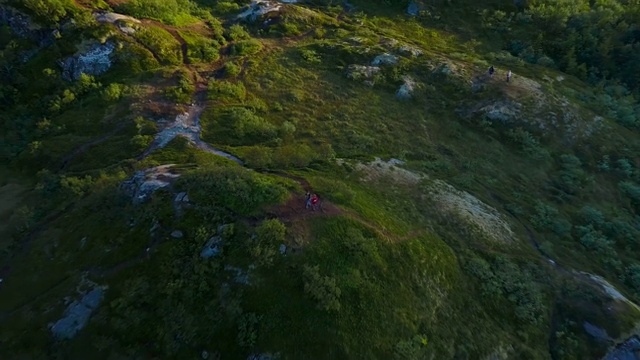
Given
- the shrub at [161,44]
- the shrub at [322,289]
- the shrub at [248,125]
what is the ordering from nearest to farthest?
the shrub at [322,289], the shrub at [248,125], the shrub at [161,44]

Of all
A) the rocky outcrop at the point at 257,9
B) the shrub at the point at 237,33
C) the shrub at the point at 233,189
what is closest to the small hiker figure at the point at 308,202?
the shrub at the point at 233,189

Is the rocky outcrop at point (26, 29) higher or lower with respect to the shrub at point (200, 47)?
higher

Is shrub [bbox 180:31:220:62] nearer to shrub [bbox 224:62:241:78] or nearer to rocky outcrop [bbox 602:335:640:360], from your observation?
shrub [bbox 224:62:241:78]

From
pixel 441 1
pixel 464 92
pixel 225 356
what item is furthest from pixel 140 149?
pixel 441 1

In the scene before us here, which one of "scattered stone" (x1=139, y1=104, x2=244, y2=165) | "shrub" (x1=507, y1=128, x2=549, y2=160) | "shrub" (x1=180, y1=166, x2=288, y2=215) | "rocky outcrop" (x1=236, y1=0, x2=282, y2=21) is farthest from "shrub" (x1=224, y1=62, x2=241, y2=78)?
"shrub" (x1=507, y1=128, x2=549, y2=160)

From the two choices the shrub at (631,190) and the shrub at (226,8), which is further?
the shrub at (226,8)

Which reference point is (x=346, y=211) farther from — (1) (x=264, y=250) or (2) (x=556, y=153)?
(2) (x=556, y=153)

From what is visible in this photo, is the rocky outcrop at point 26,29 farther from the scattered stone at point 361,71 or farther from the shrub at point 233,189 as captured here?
the scattered stone at point 361,71

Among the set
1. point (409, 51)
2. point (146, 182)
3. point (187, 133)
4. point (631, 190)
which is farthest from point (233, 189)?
point (631, 190)
